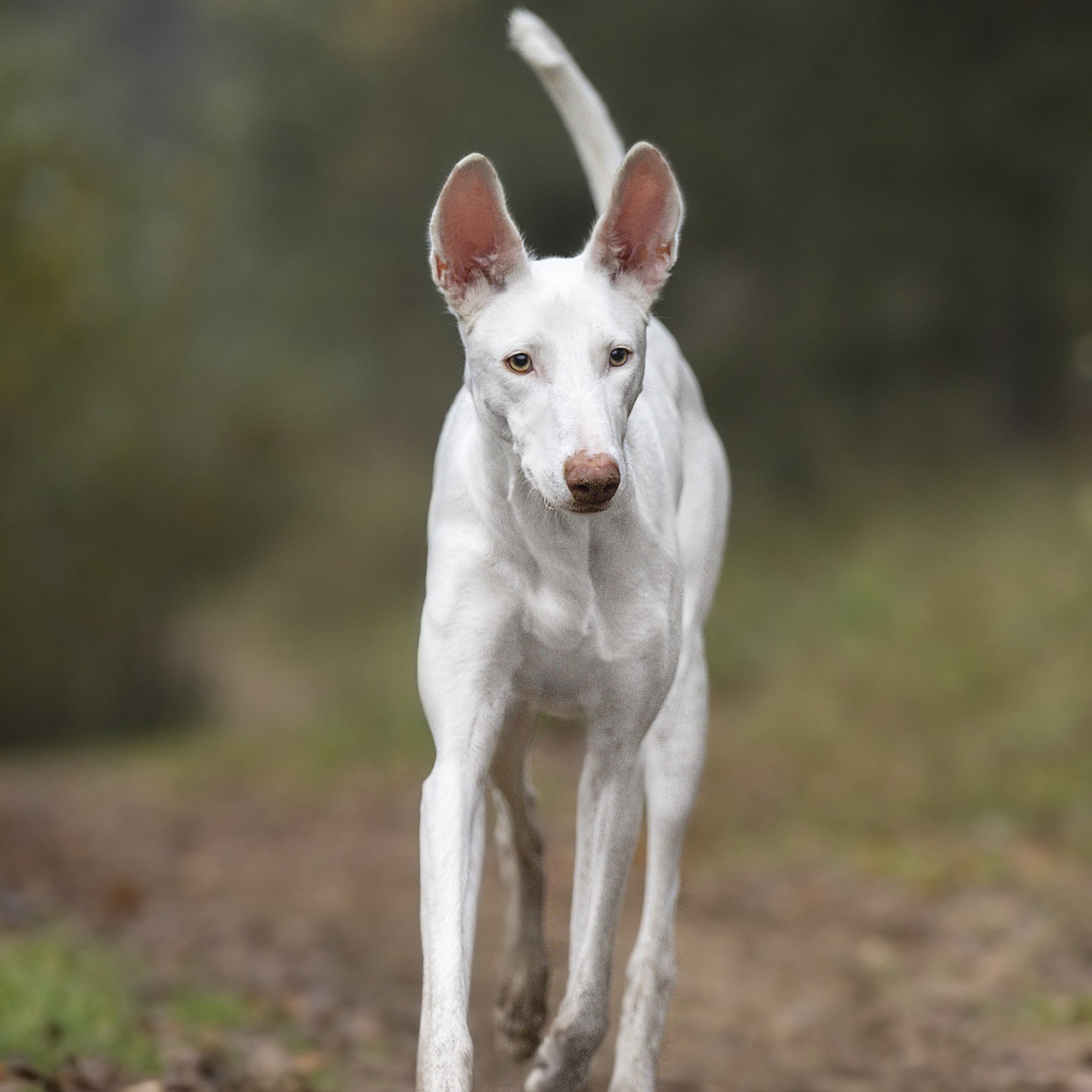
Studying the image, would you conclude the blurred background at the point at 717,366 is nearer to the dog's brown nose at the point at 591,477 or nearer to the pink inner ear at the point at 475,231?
the pink inner ear at the point at 475,231

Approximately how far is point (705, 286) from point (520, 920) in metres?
15.8

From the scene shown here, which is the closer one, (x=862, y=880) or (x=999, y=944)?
Result: (x=999, y=944)

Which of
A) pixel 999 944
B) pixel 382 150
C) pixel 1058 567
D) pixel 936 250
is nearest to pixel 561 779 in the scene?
pixel 1058 567

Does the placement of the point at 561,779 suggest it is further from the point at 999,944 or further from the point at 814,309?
the point at 814,309

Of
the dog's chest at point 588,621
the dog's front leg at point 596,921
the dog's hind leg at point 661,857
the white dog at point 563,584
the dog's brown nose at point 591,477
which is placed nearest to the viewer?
the dog's brown nose at point 591,477

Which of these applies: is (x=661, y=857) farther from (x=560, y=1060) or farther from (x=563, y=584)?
(x=563, y=584)

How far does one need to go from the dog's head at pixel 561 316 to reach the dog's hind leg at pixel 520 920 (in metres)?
1.16

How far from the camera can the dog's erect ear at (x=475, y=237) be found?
3389mm

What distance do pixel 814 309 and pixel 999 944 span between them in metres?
11.9

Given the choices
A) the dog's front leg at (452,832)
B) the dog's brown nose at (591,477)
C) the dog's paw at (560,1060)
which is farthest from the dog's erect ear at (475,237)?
the dog's paw at (560,1060)

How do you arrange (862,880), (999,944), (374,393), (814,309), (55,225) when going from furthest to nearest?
(374,393), (814,309), (55,225), (862,880), (999,944)

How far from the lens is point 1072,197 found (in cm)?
1596

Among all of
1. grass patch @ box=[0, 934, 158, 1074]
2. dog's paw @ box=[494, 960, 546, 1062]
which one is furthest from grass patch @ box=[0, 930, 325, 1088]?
dog's paw @ box=[494, 960, 546, 1062]

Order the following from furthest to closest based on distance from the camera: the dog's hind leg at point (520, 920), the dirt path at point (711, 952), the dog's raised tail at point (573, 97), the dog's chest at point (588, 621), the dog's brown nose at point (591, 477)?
1. the dirt path at point (711, 952)
2. the dog's raised tail at point (573, 97)
3. the dog's hind leg at point (520, 920)
4. the dog's chest at point (588, 621)
5. the dog's brown nose at point (591, 477)
